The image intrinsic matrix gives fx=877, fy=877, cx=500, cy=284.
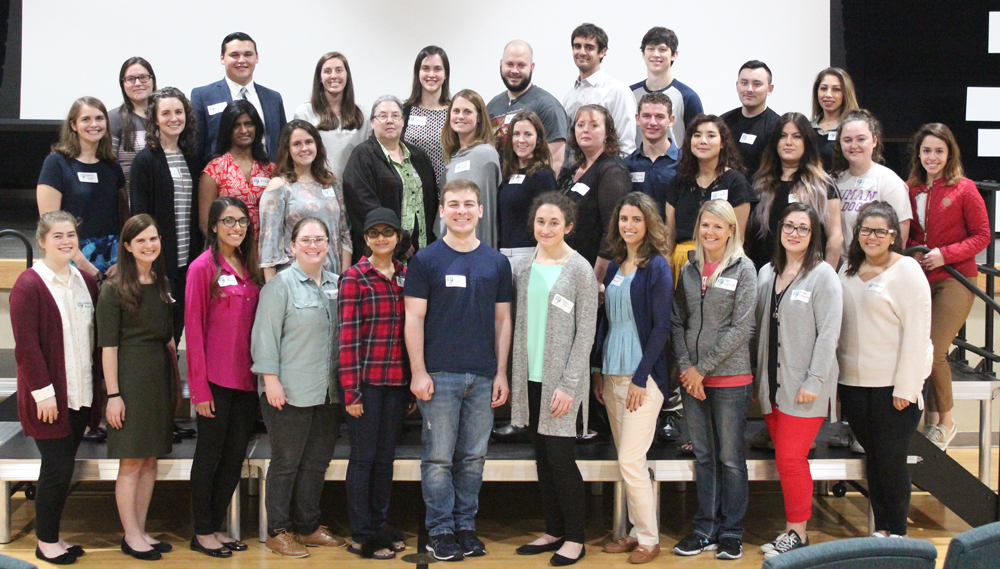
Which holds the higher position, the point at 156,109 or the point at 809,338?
the point at 156,109

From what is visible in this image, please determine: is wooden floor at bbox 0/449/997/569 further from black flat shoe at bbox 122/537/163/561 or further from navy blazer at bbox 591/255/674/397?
navy blazer at bbox 591/255/674/397

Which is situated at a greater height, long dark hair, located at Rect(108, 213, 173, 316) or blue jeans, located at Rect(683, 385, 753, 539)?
long dark hair, located at Rect(108, 213, 173, 316)

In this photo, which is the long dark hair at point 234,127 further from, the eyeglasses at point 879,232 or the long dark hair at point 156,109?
the eyeglasses at point 879,232

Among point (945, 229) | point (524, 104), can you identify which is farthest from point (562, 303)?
point (945, 229)

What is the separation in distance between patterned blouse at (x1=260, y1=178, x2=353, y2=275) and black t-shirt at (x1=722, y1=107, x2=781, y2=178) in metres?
2.02

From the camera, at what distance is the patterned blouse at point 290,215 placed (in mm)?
3820

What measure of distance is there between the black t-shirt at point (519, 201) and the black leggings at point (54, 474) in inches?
76.8

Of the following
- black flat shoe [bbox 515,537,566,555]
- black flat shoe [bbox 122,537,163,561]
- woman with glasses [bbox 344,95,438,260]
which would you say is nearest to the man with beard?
woman with glasses [bbox 344,95,438,260]

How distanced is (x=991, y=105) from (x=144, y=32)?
598cm

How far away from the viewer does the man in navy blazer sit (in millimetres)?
4336

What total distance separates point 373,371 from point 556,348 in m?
0.75

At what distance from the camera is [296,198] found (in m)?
3.88

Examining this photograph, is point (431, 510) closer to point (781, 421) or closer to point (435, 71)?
point (781, 421)

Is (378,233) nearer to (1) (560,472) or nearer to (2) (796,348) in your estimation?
(1) (560,472)
